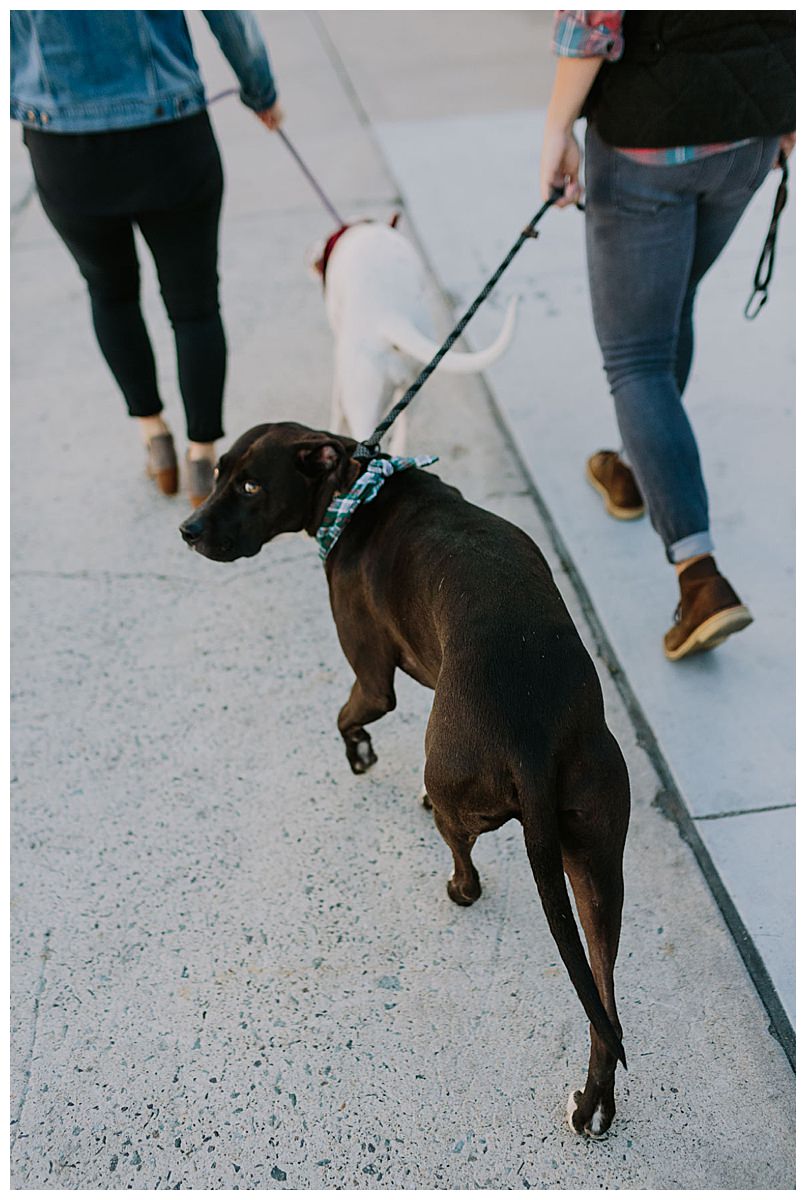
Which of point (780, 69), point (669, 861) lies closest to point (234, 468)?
point (669, 861)

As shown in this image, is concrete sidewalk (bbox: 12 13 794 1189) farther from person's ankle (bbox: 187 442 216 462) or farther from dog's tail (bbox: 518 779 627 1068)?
dog's tail (bbox: 518 779 627 1068)

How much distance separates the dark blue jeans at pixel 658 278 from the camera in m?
2.56

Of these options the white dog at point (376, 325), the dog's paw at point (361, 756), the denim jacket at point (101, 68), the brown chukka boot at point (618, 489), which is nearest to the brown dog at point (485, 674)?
the dog's paw at point (361, 756)

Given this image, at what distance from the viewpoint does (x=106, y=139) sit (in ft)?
9.06

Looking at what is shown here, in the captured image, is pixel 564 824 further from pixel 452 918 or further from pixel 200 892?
pixel 200 892

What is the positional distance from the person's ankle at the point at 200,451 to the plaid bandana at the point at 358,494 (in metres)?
1.33

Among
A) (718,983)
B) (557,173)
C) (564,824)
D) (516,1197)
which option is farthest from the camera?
(557,173)

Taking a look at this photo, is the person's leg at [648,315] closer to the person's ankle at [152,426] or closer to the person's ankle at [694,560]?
the person's ankle at [694,560]

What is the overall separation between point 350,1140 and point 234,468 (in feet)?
4.91

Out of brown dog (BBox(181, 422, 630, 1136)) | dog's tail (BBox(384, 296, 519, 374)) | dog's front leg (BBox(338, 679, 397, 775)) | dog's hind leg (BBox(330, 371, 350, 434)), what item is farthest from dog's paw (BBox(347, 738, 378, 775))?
dog's hind leg (BBox(330, 371, 350, 434))

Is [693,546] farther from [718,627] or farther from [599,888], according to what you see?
[599,888]

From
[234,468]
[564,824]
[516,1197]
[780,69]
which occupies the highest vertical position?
[780,69]

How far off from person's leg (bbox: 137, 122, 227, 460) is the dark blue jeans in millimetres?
1145

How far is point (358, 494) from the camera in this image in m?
2.28
